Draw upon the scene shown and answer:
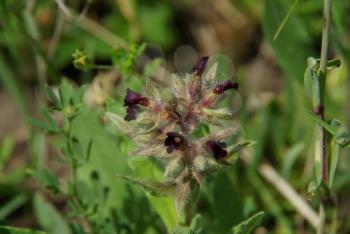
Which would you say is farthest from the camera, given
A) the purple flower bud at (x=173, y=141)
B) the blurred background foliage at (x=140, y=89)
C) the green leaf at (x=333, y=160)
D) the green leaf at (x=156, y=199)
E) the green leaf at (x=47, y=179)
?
the blurred background foliage at (x=140, y=89)

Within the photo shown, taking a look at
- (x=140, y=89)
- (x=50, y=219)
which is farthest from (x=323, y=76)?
(x=50, y=219)

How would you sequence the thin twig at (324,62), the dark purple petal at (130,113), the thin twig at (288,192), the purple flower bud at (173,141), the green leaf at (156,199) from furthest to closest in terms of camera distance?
the thin twig at (288,192)
the green leaf at (156,199)
the thin twig at (324,62)
the dark purple petal at (130,113)
the purple flower bud at (173,141)

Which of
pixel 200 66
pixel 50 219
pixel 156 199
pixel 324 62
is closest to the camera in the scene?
pixel 200 66

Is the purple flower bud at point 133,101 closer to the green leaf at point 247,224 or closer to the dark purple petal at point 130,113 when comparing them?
the dark purple petal at point 130,113

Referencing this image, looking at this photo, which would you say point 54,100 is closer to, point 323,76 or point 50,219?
point 50,219

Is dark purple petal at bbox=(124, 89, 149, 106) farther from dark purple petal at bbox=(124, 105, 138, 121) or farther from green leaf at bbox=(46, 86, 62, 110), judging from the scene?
green leaf at bbox=(46, 86, 62, 110)

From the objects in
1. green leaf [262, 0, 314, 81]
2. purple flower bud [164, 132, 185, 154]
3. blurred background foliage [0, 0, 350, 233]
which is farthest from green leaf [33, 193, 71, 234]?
green leaf [262, 0, 314, 81]

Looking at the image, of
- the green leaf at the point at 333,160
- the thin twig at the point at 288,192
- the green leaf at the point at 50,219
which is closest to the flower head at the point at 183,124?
the green leaf at the point at 333,160
